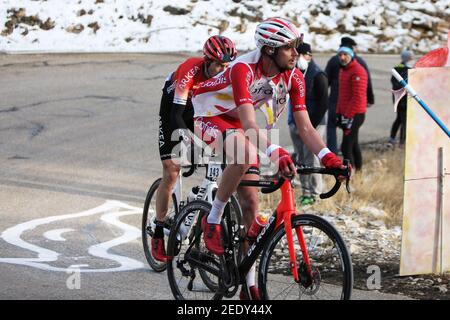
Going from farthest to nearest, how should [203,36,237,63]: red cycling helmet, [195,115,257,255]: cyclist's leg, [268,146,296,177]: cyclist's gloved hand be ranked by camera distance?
1. [203,36,237,63]: red cycling helmet
2. [195,115,257,255]: cyclist's leg
3. [268,146,296,177]: cyclist's gloved hand

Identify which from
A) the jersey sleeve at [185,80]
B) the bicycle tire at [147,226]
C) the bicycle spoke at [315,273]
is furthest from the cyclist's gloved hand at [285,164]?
the bicycle tire at [147,226]

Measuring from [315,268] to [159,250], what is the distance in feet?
7.69

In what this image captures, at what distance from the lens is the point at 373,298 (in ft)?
22.9

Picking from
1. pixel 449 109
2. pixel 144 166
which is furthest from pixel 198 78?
pixel 144 166

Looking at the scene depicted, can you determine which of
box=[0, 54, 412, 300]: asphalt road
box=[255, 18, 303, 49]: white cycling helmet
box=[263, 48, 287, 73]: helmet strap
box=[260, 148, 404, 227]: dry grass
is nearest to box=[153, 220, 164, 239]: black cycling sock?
box=[0, 54, 412, 300]: asphalt road

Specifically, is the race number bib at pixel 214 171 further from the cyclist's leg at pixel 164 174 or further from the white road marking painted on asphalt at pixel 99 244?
the white road marking painted on asphalt at pixel 99 244

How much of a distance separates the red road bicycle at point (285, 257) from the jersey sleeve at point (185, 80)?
0.95 meters

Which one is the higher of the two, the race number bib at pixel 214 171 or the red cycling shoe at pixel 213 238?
the race number bib at pixel 214 171

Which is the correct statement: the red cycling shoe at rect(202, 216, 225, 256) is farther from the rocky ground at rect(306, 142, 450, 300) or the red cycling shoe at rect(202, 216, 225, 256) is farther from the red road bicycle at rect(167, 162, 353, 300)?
the rocky ground at rect(306, 142, 450, 300)

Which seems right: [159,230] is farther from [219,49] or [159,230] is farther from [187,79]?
[219,49]

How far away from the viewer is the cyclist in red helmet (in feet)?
23.9

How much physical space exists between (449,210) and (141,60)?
1443 centimetres

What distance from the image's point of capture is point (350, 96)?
12508 millimetres

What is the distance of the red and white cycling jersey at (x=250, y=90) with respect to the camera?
6.13 m
